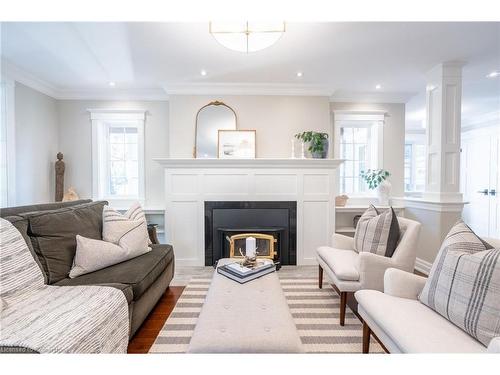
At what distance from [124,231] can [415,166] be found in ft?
22.4

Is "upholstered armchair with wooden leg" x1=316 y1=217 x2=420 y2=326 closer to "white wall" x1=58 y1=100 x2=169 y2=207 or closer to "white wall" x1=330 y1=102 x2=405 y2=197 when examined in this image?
"white wall" x1=330 y1=102 x2=405 y2=197

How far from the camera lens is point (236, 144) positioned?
3.60 m

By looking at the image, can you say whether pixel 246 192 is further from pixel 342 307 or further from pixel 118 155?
pixel 118 155

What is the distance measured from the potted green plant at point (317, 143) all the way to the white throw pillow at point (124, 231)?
2.40 metres

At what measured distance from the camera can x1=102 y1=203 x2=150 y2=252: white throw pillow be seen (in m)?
2.00

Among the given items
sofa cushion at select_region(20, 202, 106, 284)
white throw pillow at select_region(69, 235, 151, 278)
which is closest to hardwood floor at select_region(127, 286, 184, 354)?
white throw pillow at select_region(69, 235, 151, 278)

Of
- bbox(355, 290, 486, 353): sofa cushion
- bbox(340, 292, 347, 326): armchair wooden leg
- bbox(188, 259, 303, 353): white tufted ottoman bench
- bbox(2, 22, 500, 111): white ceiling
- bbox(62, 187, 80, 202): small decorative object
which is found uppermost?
bbox(2, 22, 500, 111): white ceiling

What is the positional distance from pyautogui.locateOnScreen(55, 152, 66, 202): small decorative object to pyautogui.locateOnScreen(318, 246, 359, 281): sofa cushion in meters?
3.90

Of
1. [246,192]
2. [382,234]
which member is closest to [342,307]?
[382,234]

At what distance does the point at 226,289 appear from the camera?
1.55 m

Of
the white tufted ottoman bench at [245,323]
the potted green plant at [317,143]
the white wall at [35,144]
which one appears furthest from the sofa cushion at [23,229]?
the potted green plant at [317,143]
